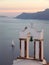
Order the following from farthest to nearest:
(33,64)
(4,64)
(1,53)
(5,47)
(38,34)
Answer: (5,47), (1,53), (4,64), (38,34), (33,64)

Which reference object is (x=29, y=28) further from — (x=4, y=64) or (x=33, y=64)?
(x=4, y=64)

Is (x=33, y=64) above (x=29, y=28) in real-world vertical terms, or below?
below

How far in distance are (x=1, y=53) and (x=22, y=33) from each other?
6398mm

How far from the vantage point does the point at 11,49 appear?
384 inches

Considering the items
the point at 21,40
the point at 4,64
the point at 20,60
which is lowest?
the point at 4,64

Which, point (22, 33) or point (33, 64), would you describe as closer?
point (33, 64)

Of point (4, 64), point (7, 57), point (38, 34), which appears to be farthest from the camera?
point (7, 57)

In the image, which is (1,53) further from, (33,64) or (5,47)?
(33,64)

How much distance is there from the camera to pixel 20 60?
2859mm

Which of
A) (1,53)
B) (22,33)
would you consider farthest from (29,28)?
(1,53)

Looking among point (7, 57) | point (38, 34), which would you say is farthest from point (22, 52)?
point (7, 57)

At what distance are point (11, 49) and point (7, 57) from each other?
3.85ft

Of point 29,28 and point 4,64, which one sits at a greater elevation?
point 29,28

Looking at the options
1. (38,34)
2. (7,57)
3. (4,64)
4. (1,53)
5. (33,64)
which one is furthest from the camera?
(1,53)
